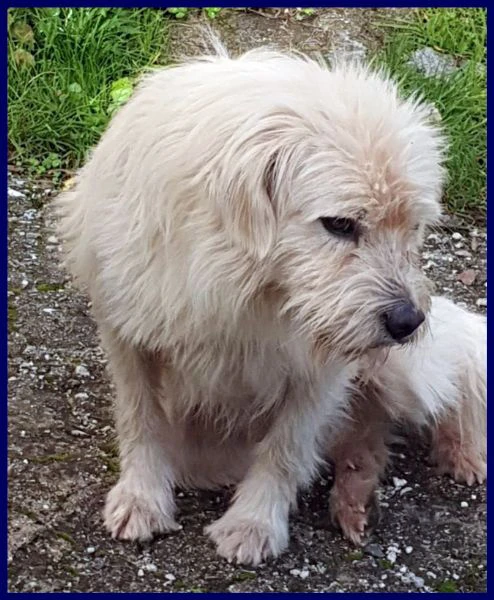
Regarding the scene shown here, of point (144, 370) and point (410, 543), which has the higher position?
point (144, 370)

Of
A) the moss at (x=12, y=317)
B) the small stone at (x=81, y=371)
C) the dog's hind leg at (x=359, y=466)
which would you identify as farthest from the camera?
the moss at (x=12, y=317)

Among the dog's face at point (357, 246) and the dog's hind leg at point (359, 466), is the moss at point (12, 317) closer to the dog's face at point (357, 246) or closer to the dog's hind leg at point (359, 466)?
the dog's hind leg at point (359, 466)

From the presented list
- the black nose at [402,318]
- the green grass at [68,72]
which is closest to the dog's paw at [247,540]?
the black nose at [402,318]

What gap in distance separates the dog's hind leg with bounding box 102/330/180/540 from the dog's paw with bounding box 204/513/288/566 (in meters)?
0.15

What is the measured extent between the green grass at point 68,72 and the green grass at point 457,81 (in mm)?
1118

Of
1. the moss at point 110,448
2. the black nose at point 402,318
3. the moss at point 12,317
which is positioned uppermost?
the black nose at point 402,318

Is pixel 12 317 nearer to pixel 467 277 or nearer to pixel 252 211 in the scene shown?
pixel 252 211

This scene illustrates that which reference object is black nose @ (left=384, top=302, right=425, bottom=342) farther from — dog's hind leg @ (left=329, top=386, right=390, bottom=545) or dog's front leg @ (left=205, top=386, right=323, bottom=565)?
dog's hind leg @ (left=329, top=386, right=390, bottom=545)

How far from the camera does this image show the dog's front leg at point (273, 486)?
3.43 metres

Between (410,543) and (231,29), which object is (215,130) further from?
(231,29)

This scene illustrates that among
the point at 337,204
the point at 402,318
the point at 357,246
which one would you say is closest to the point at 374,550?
the point at 402,318

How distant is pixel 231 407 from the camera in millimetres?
3488

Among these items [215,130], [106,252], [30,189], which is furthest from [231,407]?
[30,189]
